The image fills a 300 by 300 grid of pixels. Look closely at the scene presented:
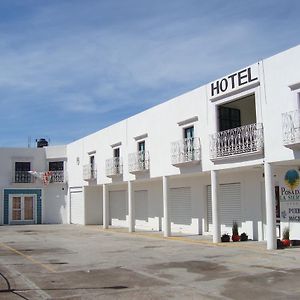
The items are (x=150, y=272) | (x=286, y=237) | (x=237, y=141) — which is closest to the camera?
(x=150, y=272)

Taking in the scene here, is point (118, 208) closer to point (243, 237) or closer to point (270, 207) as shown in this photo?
point (243, 237)

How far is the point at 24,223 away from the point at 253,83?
2395 centimetres

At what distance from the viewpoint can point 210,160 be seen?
707 inches

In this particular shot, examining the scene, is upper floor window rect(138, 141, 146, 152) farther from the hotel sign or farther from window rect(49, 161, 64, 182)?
window rect(49, 161, 64, 182)

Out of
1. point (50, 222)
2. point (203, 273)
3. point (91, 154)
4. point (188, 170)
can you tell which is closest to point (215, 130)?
point (188, 170)

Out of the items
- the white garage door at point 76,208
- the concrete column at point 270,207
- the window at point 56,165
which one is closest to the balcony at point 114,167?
the white garage door at point 76,208

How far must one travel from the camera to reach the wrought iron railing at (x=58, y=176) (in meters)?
35.8

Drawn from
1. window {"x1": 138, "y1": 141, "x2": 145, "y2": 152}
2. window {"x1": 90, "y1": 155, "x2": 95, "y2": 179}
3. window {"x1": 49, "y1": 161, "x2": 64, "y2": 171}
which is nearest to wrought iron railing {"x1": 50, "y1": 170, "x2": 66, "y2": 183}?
window {"x1": 49, "y1": 161, "x2": 64, "y2": 171}

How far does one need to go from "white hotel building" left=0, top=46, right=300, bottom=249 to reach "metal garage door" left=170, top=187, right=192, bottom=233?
1.9 inches

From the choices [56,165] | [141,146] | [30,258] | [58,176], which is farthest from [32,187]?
[30,258]

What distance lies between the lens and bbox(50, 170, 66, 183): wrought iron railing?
3575 cm

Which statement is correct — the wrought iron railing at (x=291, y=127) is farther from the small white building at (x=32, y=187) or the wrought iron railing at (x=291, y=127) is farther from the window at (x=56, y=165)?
the window at (x=56, y=165)

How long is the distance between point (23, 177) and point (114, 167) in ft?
38.2

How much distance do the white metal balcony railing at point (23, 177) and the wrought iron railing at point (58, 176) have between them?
1420mm
